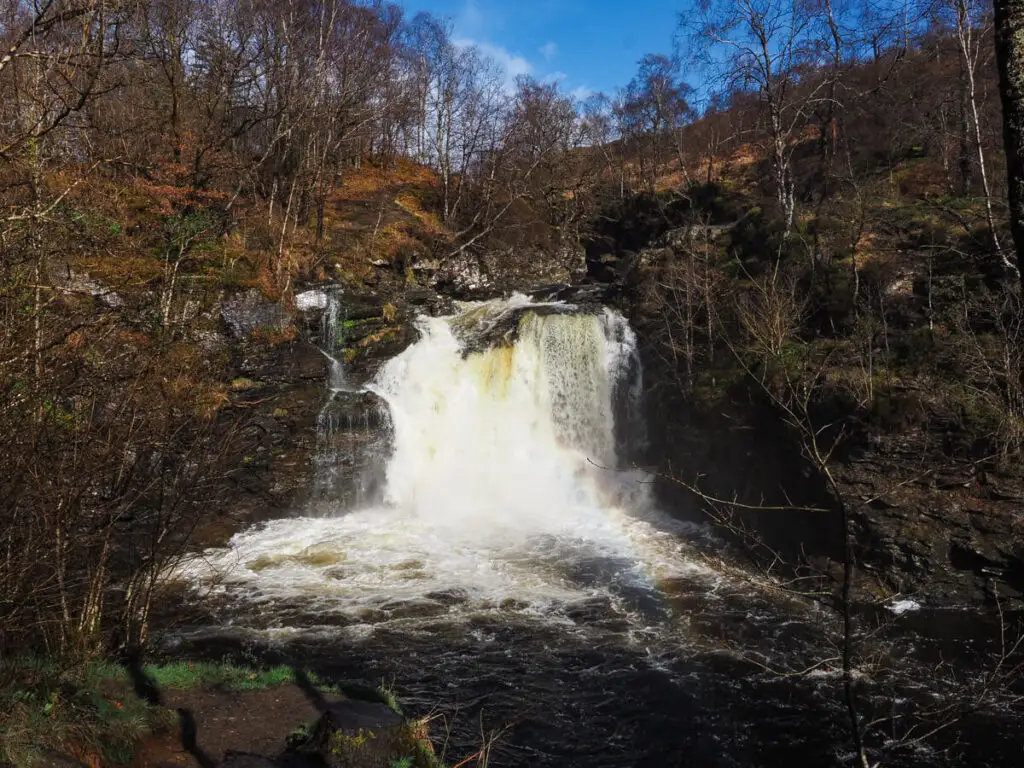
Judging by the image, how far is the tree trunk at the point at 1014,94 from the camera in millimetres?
2621

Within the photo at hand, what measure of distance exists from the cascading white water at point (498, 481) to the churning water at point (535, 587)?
6 cm

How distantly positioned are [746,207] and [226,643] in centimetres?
1834

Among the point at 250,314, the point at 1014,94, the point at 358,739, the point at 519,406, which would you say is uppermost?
the point at 250,314

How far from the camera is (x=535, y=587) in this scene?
11227 millimetres


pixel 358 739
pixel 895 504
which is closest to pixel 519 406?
pixel 895 504

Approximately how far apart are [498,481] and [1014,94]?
595 inches

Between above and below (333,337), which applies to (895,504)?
below

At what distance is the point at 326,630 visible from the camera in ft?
31.0

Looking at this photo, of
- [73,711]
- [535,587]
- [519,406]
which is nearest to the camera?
[73,711]

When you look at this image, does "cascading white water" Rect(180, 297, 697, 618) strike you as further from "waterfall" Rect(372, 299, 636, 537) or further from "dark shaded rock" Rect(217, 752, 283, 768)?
"dark shaded rock" Rect(217, 752, 283, 768)

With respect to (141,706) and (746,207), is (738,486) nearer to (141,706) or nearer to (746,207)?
(746,207)

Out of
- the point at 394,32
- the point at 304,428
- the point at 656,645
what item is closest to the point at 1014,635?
the point at 656,645

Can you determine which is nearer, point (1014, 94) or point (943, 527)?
point (1014, 94)

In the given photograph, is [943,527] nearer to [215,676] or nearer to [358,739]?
[358,739]
